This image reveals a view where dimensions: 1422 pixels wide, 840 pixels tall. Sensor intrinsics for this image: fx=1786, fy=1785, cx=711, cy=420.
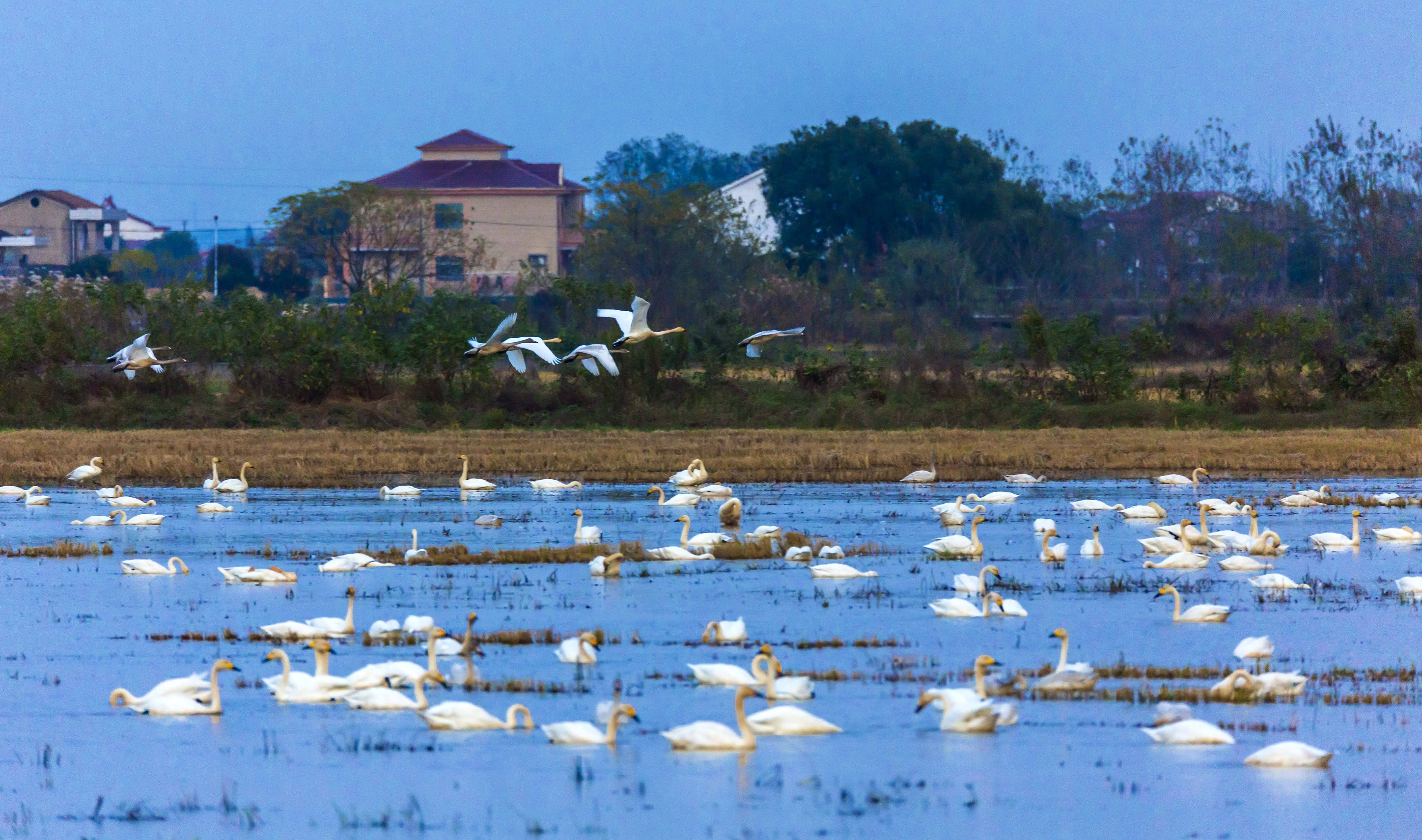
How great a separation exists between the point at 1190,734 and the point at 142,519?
14241mm

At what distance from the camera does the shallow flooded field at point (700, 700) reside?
332 inches

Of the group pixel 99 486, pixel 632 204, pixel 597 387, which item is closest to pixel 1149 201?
pixel 632 204

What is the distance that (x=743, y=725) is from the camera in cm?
924

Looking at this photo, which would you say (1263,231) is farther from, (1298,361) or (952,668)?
(952,668)

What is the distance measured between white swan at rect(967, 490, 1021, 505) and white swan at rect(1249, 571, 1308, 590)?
23.6 ft

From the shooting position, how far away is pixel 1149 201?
66.3m

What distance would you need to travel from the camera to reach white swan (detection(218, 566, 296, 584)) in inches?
612

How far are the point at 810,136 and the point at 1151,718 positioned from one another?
5848 cm

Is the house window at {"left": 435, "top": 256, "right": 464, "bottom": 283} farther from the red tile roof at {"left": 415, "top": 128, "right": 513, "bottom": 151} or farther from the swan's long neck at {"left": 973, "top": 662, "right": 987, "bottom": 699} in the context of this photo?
the swan's long neck at {"left": 973, "top": 662, "right": 987, "bottom": 699}

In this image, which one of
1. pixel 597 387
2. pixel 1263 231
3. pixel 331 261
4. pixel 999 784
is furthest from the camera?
pixel 331 261

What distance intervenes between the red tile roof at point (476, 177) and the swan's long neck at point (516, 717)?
64.3m

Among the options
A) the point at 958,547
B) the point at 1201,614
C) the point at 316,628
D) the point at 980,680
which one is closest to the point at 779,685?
the point at 980,680

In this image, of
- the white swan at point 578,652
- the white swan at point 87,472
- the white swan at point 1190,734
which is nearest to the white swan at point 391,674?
the white swan at point 578,652

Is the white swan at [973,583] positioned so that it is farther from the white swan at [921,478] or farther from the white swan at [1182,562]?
the white swan at [921,478]
